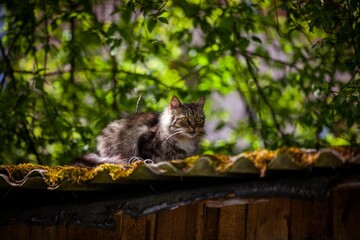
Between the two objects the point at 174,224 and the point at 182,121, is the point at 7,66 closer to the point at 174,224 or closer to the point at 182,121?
the point at 182,121

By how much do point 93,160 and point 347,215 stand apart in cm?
238

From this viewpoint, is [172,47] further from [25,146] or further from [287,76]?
[25,146]

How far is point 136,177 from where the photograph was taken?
10.3 ft

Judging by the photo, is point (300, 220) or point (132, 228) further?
point (132, 228)

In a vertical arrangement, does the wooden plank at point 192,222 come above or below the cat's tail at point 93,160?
below

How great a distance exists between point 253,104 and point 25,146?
11.8 ft

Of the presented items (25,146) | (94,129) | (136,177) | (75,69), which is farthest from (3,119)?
(136,177)

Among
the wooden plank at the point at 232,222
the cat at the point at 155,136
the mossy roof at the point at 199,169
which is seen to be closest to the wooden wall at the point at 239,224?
the wooden plank at the point at 232,222

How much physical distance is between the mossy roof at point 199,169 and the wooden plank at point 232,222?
2.09ft

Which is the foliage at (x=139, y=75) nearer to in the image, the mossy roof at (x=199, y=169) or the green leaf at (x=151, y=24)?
the green leaf at (x=151, y=24)

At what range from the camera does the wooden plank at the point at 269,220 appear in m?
3.40

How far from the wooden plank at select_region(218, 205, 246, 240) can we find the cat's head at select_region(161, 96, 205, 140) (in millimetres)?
1719

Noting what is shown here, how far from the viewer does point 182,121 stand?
5336mm

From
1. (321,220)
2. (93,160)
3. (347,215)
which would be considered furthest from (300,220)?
(93,160)
